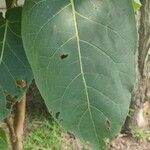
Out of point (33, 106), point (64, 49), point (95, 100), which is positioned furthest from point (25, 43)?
point (33, 106)

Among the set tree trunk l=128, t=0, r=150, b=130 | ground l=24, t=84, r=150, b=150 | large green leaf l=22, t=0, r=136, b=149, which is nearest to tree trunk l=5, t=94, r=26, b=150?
large green leaf l=22, t=0, r=136, b=149

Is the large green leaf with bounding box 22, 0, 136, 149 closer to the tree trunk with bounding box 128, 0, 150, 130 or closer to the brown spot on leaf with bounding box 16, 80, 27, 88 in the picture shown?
the brown spot on leaf with bounding box 16, 80, 27, 88

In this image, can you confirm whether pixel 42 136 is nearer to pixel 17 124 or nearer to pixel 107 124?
pixel 17 124

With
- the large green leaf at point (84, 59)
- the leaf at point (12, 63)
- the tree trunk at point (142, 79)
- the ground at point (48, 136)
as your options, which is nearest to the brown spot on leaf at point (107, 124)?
the large green leaf at point (84, 59)

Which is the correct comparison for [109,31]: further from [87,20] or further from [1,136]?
[1,136]

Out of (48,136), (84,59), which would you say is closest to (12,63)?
(84,59)

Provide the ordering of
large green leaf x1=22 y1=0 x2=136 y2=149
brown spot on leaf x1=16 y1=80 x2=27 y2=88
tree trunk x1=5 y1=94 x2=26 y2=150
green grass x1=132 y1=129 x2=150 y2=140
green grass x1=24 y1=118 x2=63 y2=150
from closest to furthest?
large green leaf x1=22 y1=0 x2=136 y2=149, brown spot on leaf x1=16 y1=80 x2=27 y2=88, tree trunk x1=5 y1=94 x2=26 y2=150, green grass x1=24 y1=118 x2=63 y2=150, green grass x1=132 y1=129 x2=150 y2=140

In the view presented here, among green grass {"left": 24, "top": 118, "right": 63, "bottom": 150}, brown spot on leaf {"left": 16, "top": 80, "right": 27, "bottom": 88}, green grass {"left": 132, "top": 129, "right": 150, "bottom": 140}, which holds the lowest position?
green grass {"left": 132, "top": 129, "right": 150, "bottom": 140}
